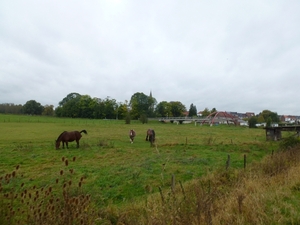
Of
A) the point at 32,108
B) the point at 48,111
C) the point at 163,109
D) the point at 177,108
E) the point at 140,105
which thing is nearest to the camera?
the point at 140,105

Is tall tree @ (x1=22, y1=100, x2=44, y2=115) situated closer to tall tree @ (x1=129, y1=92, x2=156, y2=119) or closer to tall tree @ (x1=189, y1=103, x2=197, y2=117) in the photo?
tall tree @ (x1=129, y1=92, x2=156, y2=119)

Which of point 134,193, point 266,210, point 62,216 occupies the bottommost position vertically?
point 134,193

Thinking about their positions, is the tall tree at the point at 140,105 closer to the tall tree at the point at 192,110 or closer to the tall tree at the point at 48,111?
the tall tree at the point at 192,110

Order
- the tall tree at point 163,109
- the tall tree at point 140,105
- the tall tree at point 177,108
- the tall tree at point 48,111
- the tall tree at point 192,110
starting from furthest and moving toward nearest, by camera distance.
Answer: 1. the tall tree at point 192,110
2. the tall tree at point 48,111
3. the tall tree at point 177,108
4. the tall tree at point 163,109
5. the tall tree at point 140,105

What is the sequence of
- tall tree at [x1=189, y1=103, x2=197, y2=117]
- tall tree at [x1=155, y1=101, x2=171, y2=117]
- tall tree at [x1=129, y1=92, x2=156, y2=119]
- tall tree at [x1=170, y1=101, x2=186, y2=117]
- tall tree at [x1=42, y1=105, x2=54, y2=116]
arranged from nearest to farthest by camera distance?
tall tree at [x1=129, y1=92, x2=156, y2=119], tall tree at [x1=155, y1=101, x2=171, y2=117], tall tree at [x1=170, y1=101, x2=186, y2=117], tall tree at [x1=42, y1=105, x2=54, y2=116], tall tree at [x1=189, y1=103, x2=197, y2=117]

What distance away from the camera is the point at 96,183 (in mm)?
8102

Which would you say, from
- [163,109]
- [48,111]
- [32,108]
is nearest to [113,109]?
[163,109]

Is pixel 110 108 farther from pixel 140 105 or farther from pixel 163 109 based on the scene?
pixel 163 109

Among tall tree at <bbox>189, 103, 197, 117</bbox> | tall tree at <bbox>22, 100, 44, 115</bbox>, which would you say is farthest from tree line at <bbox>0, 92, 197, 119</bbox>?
tall tree at <bbox>189, 103, 197, 117</bbox>

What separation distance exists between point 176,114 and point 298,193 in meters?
96.2

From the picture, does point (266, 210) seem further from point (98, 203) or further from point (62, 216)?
point (98, 203)

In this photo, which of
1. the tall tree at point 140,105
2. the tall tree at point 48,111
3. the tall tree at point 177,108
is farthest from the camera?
the tall tree at point 48,111

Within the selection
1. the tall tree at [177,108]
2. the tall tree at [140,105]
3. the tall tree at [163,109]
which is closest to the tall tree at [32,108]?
the tall tree at [140,105]

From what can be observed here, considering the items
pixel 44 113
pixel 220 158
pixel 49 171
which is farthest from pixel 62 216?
pixel 44 113
